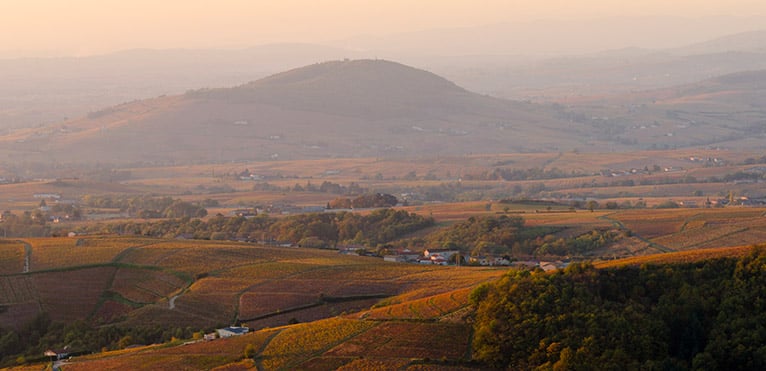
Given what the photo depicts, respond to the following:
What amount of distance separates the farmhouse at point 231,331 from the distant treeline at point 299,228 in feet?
119

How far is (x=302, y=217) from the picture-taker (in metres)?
97.1

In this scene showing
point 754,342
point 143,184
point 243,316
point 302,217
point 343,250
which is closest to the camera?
point 754,342

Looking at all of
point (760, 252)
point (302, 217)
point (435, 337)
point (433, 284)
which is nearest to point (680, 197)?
point (302, 217)

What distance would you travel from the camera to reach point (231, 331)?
50.8 metres

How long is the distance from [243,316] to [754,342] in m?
26.4

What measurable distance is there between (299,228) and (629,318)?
53.1m

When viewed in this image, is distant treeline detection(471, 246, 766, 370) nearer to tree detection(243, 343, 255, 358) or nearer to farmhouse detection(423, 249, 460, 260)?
tree detection(243, 343, 255, 358)

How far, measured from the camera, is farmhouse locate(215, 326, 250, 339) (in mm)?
49862

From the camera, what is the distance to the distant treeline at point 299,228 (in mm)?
91125

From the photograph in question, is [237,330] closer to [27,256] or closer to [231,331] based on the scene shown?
[231,331]

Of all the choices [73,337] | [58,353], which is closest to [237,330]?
[58,353]

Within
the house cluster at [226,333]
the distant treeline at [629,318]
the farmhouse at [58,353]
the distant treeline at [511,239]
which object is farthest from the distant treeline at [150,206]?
the distant treeline at [629,318]

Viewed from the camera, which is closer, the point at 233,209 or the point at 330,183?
the point at 233,209

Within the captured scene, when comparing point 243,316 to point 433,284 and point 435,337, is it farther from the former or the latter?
point 435,337
